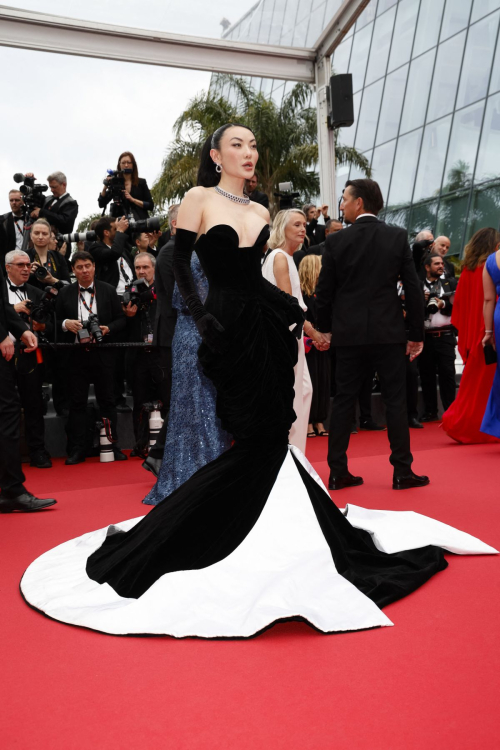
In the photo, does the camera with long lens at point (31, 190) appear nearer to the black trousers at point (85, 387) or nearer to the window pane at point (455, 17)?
the black trousers at point (85, 387)

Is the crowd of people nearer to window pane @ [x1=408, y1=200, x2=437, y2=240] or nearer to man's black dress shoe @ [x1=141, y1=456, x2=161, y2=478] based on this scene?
man's black dress shoe @ [x1=141, y1=456, x2=161, y2=478]

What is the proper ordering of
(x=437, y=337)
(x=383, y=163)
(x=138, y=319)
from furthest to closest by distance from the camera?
1. (x=383, y=163)
2. (x=437, y=337)
3. (x=138, y=319)

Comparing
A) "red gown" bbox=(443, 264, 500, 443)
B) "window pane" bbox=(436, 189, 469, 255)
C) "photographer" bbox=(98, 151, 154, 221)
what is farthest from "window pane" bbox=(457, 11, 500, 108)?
"red gown" bbox=(443, 264, 500, 443)

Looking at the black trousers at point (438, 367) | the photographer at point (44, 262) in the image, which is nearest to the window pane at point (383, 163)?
the black trousers at point (438, 367)

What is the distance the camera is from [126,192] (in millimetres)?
7562

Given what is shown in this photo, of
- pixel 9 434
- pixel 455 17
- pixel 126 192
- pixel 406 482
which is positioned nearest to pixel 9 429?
pixel 9 434

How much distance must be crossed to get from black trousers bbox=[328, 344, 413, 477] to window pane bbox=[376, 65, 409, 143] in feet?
58.4

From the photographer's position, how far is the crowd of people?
4812 mm

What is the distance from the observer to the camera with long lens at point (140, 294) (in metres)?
6.81

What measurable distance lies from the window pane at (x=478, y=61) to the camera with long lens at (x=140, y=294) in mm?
13656

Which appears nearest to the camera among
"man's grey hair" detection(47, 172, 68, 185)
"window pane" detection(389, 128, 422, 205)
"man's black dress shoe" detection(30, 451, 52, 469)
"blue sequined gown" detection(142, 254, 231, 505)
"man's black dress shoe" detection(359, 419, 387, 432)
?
"blue sequined gown" detection(142, 254, 231, 505)

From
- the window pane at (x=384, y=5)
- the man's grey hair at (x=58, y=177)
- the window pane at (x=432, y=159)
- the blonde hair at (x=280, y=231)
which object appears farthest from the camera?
the window pane at (x=384, y=5)

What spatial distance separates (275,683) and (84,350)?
15.8 ft

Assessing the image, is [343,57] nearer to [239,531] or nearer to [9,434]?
[9,434]
